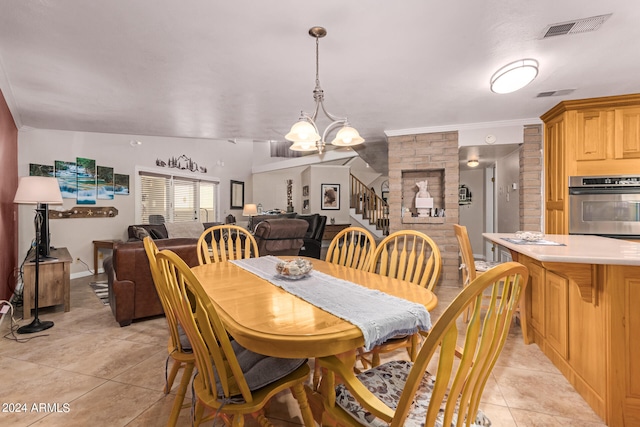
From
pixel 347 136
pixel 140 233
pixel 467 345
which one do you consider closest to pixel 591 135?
pixel 347 136

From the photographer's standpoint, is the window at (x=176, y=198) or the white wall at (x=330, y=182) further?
the white wall at (x=330, y=182)

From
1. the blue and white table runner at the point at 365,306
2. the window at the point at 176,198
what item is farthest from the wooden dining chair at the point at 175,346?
the window at the point at 176,198

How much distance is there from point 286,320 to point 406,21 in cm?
196

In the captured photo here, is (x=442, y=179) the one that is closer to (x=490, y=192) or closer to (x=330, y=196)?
(x=490, y=192)

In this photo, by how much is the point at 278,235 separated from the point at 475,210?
4.83 m

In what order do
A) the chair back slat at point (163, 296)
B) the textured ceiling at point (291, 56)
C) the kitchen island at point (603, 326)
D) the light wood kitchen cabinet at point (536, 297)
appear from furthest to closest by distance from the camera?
the light wood kitchen cabinet at point (536, 297), the textured ceiling at point (291, 56), the kitchen island at point (603, 326), the chair back slat at point (163, 296)

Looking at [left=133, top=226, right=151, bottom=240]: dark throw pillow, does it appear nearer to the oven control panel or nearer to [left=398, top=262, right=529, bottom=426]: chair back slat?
[left=398, top=262, right=529, bottom=426]: chair back slat

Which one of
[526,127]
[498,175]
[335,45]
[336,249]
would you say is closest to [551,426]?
[336,249]

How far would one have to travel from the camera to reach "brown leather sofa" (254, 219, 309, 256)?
14.4 ft

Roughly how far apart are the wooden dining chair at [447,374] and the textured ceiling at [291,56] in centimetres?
177

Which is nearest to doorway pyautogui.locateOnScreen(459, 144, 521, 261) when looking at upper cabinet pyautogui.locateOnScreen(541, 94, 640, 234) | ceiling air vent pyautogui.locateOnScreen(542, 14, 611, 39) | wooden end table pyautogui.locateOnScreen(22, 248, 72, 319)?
upper cabinet pyautogui.locateOnScreen(541, 94, 640, 234)

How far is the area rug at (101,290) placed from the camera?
12.4ft

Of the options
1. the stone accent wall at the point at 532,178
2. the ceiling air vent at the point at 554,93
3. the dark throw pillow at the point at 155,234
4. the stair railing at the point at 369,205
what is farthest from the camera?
the stair railing at the point at 369,205

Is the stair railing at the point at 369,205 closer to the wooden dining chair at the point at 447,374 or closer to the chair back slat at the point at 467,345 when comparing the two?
the wooden dining chair at the point at 447,374
